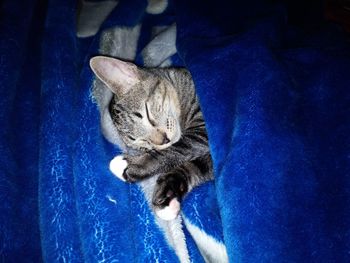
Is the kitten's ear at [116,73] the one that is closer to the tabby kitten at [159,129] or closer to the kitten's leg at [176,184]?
the tabby kitten at [159,129]

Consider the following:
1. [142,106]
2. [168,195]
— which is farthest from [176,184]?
[142,106]

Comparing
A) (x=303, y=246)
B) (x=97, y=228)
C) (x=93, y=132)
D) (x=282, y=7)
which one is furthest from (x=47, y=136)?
(x=282, y=7)

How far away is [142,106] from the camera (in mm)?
1301

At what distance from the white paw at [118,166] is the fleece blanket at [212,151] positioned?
0.14 ft

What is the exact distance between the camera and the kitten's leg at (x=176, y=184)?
34.6 inches

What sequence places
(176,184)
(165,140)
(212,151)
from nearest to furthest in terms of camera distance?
(212,151), (176,184), (165,140)

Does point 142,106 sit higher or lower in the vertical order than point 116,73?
lower

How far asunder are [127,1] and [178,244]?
104cm

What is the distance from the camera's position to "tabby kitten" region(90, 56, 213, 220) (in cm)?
97

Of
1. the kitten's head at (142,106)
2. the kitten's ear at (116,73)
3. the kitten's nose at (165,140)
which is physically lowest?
the kitten's nose at (165,140)

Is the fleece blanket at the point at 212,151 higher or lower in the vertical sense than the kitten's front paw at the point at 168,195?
higher

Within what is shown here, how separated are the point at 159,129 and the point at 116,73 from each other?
279mm

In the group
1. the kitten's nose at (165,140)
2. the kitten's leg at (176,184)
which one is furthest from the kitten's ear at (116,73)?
the kitten's leg at (176,184)

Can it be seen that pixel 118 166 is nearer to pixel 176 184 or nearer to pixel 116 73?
pixel 176 184
